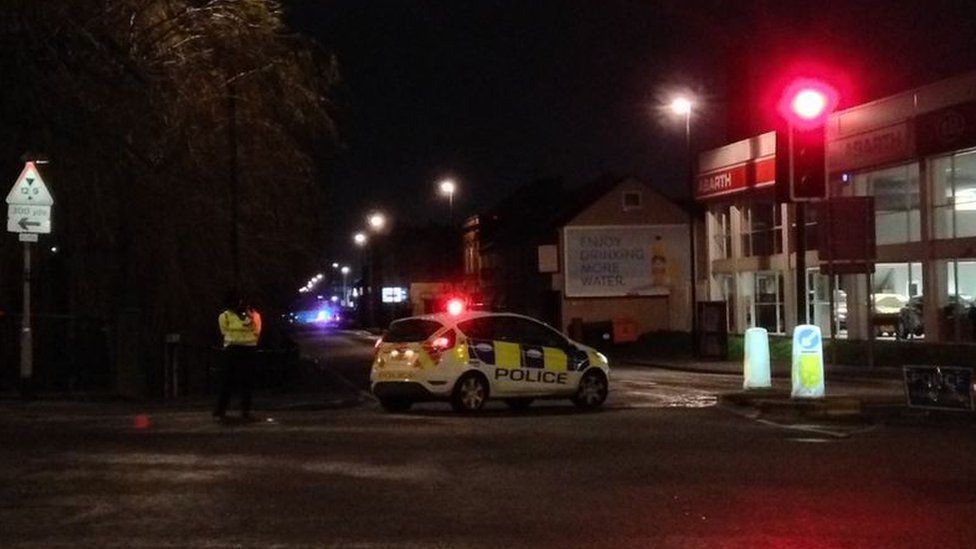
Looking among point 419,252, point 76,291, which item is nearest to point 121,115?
point 76,291

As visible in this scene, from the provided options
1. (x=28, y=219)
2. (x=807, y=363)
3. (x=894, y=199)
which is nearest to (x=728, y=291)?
(x=894, y=199)

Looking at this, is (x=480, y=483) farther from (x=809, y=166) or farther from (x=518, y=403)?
(x=518, y=403)

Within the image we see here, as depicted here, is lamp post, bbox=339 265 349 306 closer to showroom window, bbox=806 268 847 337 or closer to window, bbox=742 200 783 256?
window, bbox=742 200 783 256

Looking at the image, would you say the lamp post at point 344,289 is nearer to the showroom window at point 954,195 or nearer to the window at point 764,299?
the window at point 764,299

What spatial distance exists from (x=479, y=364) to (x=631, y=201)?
4386cm

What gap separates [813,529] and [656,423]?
7.96 m

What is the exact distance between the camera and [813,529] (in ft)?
31.6

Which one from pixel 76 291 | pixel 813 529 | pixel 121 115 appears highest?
pixel 121 115

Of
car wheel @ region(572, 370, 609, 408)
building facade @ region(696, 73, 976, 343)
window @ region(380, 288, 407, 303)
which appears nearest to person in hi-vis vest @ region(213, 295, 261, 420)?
car wheel @ region(572, 370, 609, 408)

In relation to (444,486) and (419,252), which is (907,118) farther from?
(419,252)

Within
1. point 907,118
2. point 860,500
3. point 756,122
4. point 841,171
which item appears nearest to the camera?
point 860,500

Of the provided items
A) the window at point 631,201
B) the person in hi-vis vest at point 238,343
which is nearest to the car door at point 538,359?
the person in hi-vis vest at point 238,343

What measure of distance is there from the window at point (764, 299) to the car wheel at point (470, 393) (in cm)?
3097

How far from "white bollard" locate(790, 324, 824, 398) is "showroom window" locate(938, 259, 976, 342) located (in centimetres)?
2101
